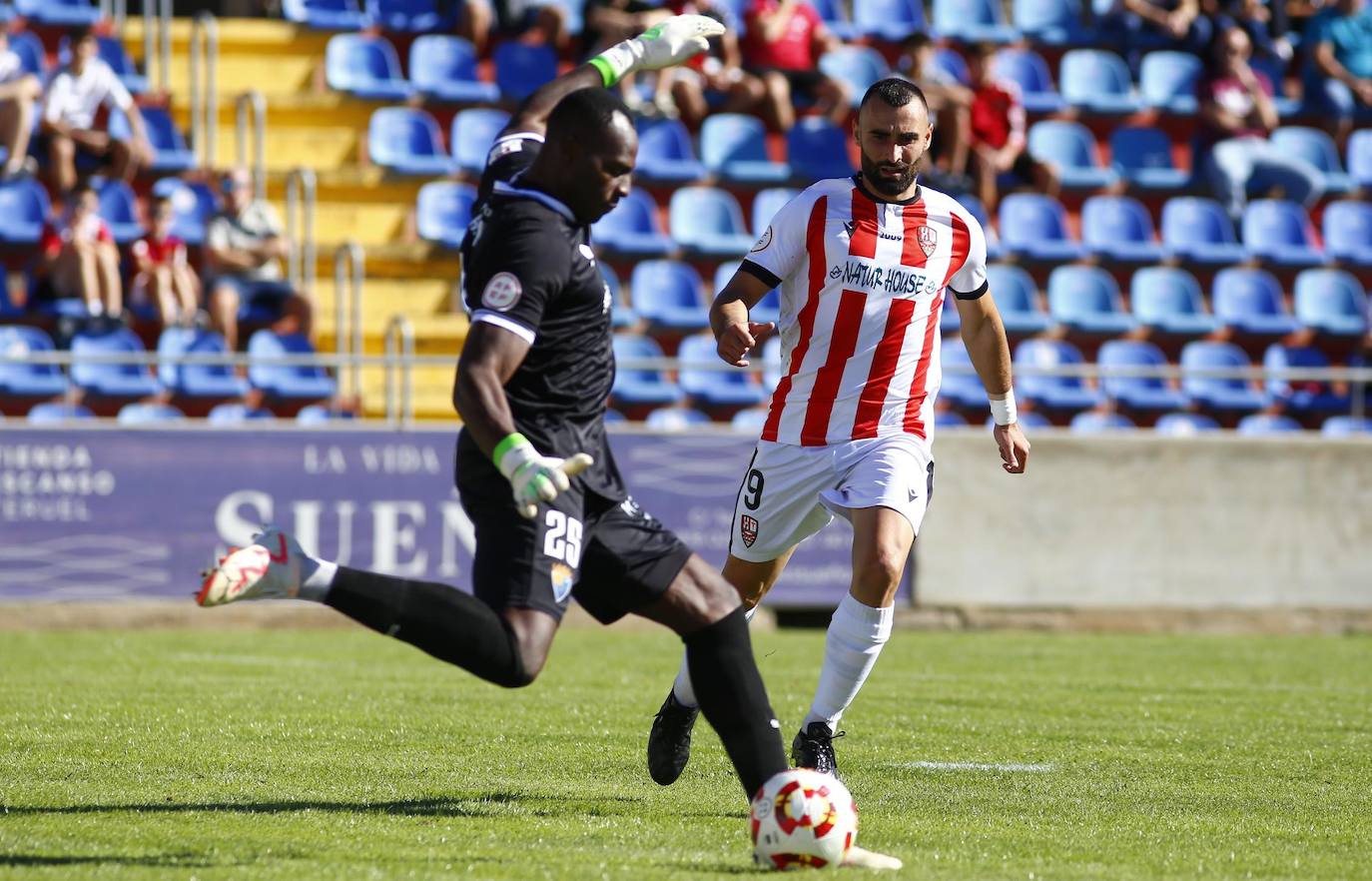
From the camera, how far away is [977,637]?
49.0 ft

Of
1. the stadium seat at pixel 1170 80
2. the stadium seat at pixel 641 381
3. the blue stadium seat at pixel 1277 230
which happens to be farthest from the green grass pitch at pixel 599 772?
the stadium seat at pixel 1170 80

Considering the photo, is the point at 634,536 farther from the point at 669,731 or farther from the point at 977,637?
the point at 977,637

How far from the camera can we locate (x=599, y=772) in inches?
283

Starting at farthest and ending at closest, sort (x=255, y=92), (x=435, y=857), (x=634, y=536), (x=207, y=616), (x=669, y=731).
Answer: (x=255, y=92)
(x=207, y=616)
(x=669, y=731)
(x=634, y=536)
(x=435, y=857)

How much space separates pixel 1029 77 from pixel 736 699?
A: 54.3ft

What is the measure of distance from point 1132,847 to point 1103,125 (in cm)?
1644

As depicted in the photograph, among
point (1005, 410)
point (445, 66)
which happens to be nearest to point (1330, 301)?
point (445, 66)

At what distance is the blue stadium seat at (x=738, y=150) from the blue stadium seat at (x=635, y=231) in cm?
92

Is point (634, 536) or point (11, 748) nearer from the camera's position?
point (634, 536)

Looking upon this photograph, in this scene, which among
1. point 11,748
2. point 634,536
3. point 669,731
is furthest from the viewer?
point 11,748

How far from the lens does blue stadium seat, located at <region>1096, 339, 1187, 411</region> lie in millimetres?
18266

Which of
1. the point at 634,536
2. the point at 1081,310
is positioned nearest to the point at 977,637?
the point at 1081,310

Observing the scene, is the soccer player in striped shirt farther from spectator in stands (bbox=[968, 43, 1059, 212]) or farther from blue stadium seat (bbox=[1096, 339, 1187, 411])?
spectator in stands (bbox=[968, 43, 1059, 212])

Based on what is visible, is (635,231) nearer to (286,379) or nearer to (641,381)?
(641,381)
